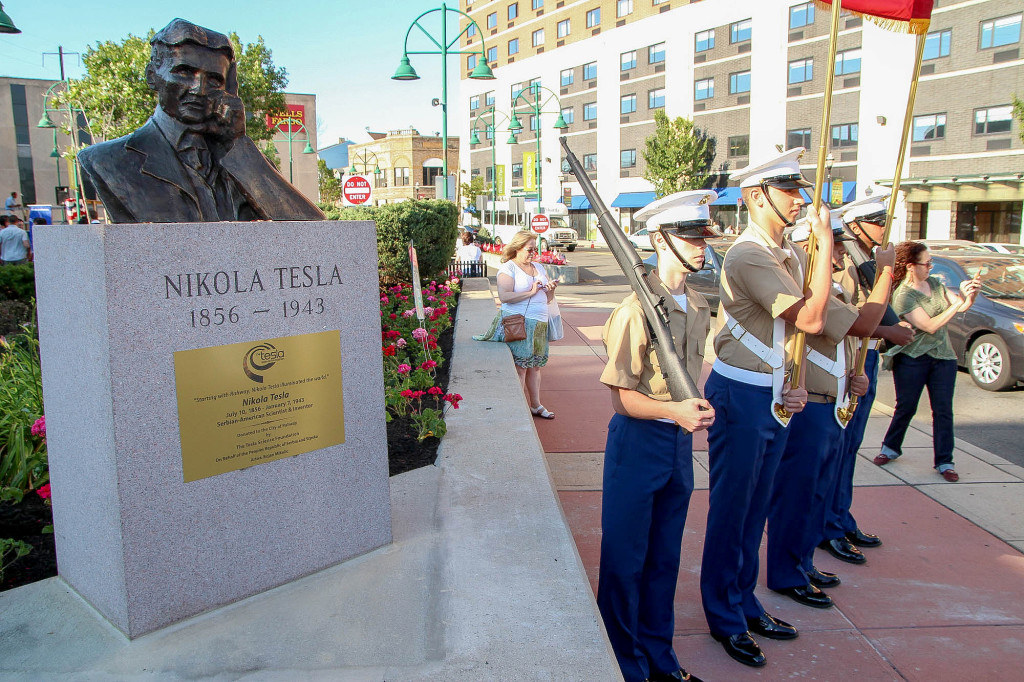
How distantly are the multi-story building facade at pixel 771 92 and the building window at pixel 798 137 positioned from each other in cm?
10

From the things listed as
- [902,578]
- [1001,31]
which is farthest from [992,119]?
[902,578]

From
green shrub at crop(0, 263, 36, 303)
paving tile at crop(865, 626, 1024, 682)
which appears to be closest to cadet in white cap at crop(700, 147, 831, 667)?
paving tile at crop(865, 626, 1024, 682)

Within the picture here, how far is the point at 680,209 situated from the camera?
3.24 m

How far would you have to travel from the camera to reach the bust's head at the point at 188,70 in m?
3.35

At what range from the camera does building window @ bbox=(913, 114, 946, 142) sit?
115 ft

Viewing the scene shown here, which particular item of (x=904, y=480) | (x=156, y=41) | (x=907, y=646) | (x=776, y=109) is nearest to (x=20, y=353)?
(x=156, y=41)

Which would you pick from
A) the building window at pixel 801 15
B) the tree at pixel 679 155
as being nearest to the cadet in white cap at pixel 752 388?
the building window at pixel 801 15

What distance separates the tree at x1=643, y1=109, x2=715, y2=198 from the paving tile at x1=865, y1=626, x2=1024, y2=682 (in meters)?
45.0

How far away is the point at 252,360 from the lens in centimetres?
325

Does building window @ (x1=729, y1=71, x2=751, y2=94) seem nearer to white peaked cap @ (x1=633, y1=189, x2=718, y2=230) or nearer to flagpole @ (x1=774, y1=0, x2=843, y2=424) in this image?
flagpole @ (x1=774, y1=0, x2=843, y2=424)

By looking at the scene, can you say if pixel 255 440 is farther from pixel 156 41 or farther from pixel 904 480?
pixel 904 480

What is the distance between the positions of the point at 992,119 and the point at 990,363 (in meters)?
29.6

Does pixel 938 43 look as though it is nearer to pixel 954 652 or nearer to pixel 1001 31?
pixel 1001 31

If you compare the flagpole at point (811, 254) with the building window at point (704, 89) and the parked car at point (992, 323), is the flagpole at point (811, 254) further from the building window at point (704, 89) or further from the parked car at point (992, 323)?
the building window at point (704, 89)
